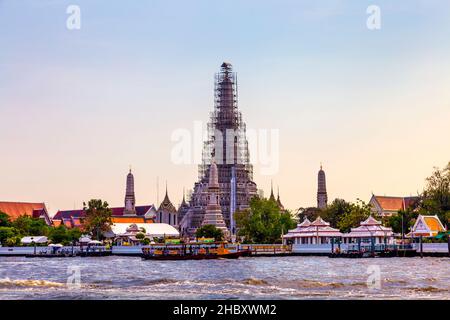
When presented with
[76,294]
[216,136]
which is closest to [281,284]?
[76,294]

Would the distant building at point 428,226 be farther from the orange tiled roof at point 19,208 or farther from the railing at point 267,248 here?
the orange tiled roof at point 19,208

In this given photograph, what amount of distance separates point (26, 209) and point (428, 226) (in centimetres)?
7222

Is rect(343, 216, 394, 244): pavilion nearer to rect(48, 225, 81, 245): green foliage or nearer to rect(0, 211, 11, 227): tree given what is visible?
rect(48, 225, 81, 245): green foliage

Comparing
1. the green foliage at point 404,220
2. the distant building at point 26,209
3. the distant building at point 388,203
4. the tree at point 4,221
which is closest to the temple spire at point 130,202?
the distant building at point 26,209

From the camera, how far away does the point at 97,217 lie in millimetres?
95500

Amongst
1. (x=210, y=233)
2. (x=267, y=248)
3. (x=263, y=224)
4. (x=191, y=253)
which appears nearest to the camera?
(x=191, y=253)

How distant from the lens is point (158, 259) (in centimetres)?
6756

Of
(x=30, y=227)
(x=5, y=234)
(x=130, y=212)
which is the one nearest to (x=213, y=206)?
(x=30, y=227)

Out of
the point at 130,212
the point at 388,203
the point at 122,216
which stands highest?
the point at 388,203

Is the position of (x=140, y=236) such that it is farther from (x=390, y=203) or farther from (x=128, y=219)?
(x=390, y=203)

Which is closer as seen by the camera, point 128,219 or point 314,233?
point 314,233

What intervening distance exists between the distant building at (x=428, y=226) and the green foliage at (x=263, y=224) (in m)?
17.5
